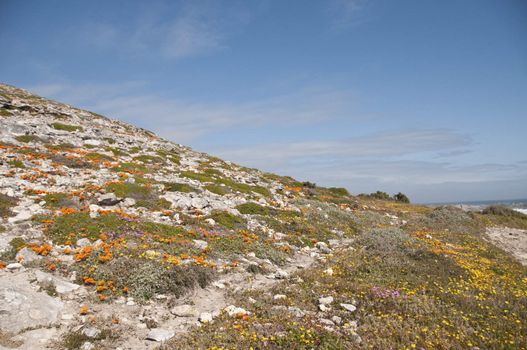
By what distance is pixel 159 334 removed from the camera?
7426 mm

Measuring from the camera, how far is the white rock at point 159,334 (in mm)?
7335

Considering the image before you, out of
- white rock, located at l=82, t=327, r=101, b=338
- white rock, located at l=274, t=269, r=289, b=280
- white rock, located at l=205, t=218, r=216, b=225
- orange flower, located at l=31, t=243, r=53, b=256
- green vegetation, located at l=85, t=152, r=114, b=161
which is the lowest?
white rock, located at l=82, t=327, r=101, b=338

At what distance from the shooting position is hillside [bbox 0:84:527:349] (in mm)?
7402

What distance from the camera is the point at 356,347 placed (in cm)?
702

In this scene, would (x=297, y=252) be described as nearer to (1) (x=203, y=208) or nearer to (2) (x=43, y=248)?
(1) (x=203, y=208)

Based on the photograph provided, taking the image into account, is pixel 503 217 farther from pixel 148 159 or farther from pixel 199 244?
pixel 148 159

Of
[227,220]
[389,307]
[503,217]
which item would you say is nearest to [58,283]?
[227,220]

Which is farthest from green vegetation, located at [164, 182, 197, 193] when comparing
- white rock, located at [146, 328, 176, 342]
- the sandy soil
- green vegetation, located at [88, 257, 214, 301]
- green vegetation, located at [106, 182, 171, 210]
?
the sandy soil

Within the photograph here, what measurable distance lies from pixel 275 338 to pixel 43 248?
8.53 metres

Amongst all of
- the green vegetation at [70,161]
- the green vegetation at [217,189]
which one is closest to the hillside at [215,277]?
the green vegetation at [70,161]

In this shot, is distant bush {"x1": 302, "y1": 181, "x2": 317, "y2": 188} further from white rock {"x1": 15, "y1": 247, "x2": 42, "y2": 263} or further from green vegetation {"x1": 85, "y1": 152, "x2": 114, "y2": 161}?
white rock {"x1": 15, "y1": 247, "x2": 42, "y2": 263}

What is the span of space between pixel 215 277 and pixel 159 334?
11.3 feet

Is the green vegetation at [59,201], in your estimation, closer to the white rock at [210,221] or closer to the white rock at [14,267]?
the white rock at [14,267]

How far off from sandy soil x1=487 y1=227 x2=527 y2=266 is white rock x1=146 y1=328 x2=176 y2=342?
1995 centimetres
